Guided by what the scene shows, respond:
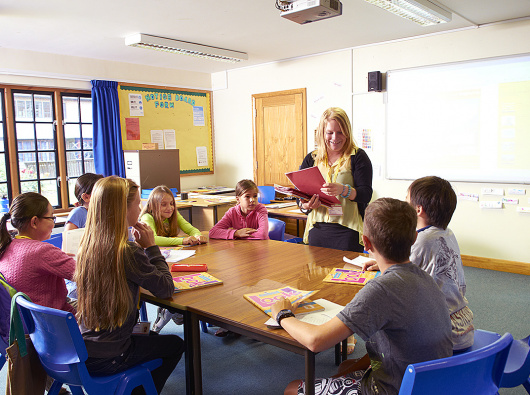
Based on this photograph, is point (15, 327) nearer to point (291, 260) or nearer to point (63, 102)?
point (291, 260)

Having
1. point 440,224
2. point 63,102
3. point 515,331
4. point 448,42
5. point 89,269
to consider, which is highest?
point 448,42

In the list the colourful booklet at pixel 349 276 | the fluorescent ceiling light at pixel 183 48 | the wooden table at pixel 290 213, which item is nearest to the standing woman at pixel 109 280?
the colourful booklet at pixel 349 276

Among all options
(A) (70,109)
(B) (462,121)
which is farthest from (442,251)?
(A) (70,109)

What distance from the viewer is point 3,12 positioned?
3.87m

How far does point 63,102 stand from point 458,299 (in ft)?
18.2

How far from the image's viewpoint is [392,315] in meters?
1.30

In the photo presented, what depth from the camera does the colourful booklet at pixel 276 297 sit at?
1747mm

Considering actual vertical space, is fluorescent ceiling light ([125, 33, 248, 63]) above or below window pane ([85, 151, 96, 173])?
above

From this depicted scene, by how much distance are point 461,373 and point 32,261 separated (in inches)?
67.4

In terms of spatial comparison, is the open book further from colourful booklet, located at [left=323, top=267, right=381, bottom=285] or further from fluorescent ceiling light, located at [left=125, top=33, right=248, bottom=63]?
fluorescent ceiling light, located at [left=125, top=33, right=248, bottom=63]

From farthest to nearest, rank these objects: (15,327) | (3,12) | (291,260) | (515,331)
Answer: (3,12), (515,331), (291,260), (15,327)

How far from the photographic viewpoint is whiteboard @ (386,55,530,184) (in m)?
4.63

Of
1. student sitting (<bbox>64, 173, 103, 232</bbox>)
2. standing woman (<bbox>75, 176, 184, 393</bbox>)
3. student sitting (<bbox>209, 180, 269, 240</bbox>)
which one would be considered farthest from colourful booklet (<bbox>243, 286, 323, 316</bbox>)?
student sitting (<bbox>64, 173, 103, 232</bbox>)

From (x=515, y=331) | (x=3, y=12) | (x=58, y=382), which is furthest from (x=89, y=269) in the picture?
(x=3, y=12)
